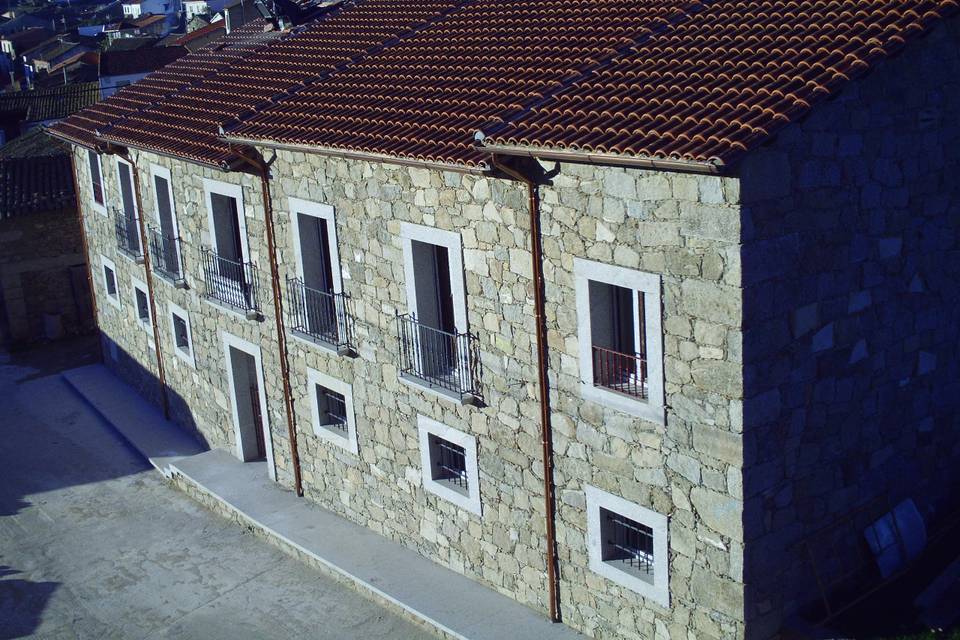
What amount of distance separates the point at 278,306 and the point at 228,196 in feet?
7.68

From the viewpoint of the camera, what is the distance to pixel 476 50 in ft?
49.7

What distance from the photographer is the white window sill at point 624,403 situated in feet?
35.8

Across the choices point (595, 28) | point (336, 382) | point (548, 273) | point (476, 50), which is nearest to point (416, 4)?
point (476, 50)

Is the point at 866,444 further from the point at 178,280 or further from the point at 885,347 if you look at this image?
the point at 178,280

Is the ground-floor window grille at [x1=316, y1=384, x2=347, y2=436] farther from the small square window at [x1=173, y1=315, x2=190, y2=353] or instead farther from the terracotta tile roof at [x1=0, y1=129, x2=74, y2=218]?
the terracotta tile roof at [x1=0, y1=129, x2=74, y2=218]

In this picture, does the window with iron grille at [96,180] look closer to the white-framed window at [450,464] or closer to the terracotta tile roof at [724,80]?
the white-framed window at [450,464]

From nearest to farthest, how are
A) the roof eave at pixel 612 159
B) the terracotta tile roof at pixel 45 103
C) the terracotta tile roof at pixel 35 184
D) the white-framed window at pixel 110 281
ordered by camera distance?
the roof eave at pixel 612 159 → the white-framed window at pixel 110 281 → the terracotta tile roof at pixel 35 184 → the terracotta tile roof at pixel 45 103

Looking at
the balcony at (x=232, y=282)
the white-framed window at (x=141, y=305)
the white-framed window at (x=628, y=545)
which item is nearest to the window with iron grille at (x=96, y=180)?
the white-framed window at (x=141, y=305)

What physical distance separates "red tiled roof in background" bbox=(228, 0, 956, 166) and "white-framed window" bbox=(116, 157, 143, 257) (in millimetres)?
6022

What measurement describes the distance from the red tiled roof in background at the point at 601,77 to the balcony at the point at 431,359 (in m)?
2.23

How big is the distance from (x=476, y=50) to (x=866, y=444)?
23.7ft

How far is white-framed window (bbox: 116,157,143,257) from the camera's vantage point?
2114 cm

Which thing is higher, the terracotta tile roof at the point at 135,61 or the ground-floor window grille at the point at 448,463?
the terracotta tile roof at the point at 135,61

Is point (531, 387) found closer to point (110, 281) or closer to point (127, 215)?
point (127, 215)
